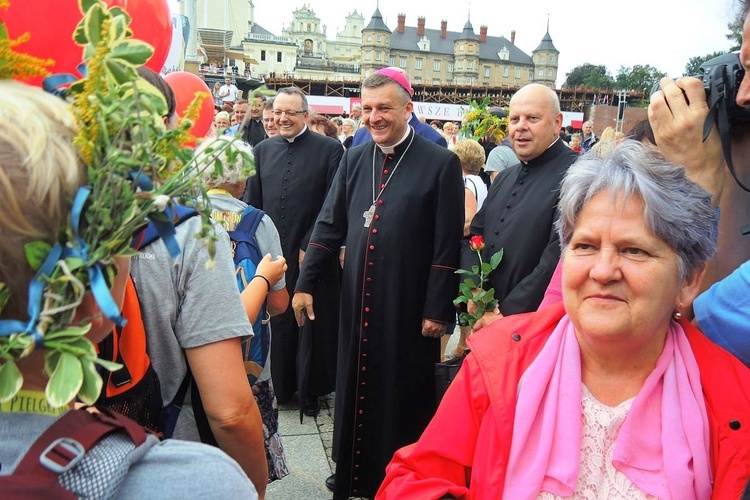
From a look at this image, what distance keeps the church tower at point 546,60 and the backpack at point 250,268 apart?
375 ft

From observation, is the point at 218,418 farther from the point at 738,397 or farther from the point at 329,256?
the point at 329,256

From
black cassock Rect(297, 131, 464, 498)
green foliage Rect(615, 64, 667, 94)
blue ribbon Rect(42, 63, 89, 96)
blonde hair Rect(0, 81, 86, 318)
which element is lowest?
black cassock Rect(297, 131, 464, 498)

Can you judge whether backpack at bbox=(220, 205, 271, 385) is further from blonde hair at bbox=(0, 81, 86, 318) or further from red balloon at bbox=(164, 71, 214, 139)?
blonde hair at bbox=(0, 81, 86, 318)

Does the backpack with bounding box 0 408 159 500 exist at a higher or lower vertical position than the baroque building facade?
lower

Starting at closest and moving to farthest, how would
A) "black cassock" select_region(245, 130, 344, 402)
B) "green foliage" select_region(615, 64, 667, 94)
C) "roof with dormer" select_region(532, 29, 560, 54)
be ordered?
1. "black cassock" select_region(245, 130, 344, 402)
2. "green foliage" select_region(615, 64, 667, 94)
3. "roof with dormer" select_region(532, 29, 560, 54)

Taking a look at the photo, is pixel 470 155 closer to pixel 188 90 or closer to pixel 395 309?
pixel 395 309

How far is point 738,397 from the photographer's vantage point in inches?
62.7

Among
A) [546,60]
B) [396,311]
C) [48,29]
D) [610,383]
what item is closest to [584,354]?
[610,383]

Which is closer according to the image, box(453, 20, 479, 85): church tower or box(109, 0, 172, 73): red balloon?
box(109, 0, 172, 73): red balloon

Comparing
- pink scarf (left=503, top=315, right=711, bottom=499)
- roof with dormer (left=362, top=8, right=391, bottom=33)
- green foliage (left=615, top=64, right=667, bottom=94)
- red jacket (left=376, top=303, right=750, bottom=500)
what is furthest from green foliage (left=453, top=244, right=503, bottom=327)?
roof with dormer (left=362, top=8, right=391, bottom=33)

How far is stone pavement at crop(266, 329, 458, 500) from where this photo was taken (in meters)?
3.60

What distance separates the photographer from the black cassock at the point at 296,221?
470 centimetres

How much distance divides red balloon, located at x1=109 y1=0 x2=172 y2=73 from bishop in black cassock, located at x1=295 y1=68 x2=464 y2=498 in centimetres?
156

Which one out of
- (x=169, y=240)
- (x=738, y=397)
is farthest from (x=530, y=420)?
(x=169, y=240)
